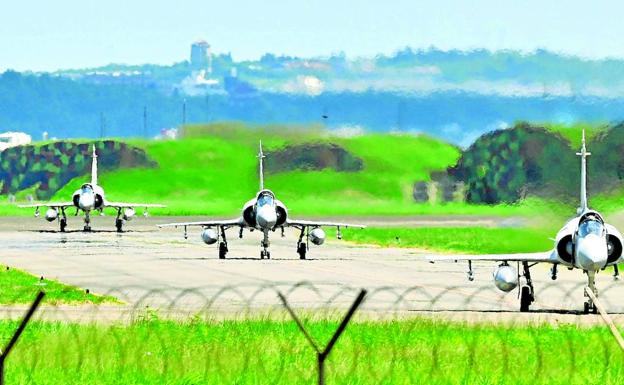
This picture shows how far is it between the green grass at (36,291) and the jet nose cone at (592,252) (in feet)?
37.5

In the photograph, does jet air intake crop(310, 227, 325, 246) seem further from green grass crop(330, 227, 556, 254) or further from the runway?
green grass crop(330, 227, 556, 254)

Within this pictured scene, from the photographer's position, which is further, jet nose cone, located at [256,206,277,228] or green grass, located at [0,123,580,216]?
green grass, located at [0,123,580,216]

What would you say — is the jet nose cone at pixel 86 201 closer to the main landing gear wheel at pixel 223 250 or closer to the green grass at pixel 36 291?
the main landing gear wheel at pixel 223 250

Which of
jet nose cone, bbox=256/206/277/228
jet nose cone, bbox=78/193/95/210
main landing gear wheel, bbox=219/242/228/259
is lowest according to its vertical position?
main landing gear wheel, bbox=219/242/228/259

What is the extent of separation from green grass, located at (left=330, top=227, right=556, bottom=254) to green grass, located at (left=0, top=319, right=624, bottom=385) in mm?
22237

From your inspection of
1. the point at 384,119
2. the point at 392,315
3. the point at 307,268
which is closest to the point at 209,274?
the point at 307,268

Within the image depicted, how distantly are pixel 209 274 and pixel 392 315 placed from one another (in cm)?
1587

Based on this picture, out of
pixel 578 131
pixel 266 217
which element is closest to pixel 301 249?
pixel 266 217

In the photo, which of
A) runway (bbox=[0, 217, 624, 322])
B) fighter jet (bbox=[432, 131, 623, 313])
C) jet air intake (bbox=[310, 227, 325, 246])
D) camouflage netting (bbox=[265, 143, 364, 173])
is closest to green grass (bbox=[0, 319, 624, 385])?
runway (bbox=[0, 217, 624, 322])

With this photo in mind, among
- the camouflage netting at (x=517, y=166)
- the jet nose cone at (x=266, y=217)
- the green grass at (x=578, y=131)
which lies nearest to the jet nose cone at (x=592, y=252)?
the camouflage netting at (x=517, y=166)

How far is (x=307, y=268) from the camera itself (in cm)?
5050

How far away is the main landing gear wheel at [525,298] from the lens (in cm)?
3275

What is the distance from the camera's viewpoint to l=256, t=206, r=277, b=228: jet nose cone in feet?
181

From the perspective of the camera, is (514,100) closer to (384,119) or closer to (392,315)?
(384,119)
